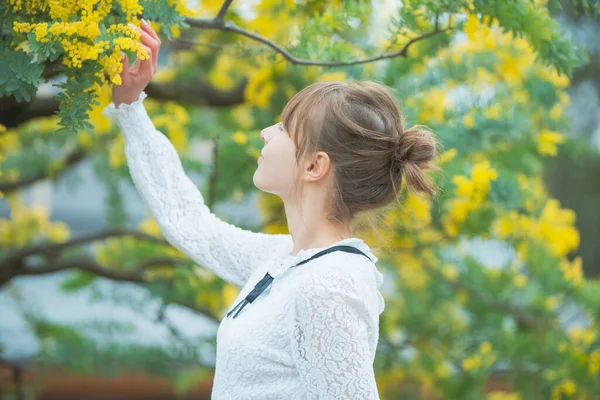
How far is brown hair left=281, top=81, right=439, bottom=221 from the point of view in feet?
3.69

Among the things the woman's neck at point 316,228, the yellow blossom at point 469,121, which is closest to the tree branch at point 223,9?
the woman's neck at point 316,228

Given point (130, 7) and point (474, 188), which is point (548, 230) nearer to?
point (474, 188)

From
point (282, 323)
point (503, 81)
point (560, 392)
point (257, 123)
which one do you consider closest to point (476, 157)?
point (503, 81)

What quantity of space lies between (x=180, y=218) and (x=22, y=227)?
199cm

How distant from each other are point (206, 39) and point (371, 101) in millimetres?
1505

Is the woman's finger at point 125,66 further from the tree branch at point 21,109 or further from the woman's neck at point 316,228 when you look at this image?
the woman's neck at point 316,228

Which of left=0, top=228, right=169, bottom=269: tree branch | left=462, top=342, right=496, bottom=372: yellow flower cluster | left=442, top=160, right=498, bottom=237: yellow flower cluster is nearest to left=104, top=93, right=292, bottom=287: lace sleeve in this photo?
left=442, top=160, right=498, bottom=237: yellow flower cluster

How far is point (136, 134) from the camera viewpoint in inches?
52.8

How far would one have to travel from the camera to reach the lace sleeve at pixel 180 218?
135cm

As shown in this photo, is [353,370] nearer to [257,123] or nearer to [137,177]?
[137,177]

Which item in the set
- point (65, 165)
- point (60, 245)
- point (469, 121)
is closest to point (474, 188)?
point (469, 121)

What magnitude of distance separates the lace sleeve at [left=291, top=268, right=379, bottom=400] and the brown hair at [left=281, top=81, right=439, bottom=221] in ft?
0.54

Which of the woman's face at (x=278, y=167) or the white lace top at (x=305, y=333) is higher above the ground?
the woman's face at (x=278, y=167)

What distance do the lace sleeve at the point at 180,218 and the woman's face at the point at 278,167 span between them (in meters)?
0.19
